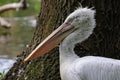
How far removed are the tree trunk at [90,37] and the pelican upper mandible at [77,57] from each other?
0.58m

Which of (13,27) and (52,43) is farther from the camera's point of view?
(13,27)

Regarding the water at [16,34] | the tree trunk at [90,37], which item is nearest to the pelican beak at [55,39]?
the tree trunk at [90,37]

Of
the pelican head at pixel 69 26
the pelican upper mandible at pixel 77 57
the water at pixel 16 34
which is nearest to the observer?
the pelican upper mandible at pixel 77 57

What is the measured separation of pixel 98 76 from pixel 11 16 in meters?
20.1

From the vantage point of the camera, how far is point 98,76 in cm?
462

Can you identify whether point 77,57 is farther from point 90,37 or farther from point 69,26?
point 90,37

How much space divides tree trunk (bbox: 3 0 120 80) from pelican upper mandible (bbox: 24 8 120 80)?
0.58 m

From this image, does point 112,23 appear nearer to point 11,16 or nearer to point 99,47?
point 99,47

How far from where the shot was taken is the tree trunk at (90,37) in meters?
5.43

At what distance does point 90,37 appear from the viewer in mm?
5461

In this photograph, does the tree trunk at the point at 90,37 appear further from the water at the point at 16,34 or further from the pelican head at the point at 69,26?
the water at the point at 16,34

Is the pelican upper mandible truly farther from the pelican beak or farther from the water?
the water

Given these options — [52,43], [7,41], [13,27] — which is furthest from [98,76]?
[13,27]

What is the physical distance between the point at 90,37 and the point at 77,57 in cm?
71
